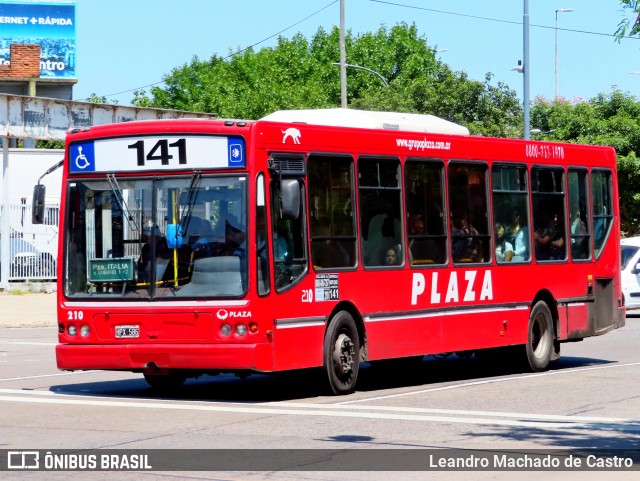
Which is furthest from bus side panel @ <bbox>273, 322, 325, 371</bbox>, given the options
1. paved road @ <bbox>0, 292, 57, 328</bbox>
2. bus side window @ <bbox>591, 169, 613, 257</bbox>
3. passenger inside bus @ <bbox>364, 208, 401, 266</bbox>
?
paved road @ <bbox>0, 292, 57, 328</bbox>

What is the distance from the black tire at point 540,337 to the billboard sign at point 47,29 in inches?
2639

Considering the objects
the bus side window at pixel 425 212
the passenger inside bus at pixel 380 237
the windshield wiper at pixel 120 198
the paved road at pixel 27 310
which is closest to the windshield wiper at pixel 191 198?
the windshield wiper at pixel 120 198

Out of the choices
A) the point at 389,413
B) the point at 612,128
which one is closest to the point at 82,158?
the point at 389,413

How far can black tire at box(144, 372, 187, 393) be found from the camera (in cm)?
1564

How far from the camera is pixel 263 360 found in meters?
13.9

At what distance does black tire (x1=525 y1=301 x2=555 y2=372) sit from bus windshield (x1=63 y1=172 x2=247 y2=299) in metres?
5.86

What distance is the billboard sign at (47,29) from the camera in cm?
8281

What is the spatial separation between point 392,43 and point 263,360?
8143 centimetres

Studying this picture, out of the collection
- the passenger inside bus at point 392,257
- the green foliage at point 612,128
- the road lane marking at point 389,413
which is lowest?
the road lane marking at point 389,413

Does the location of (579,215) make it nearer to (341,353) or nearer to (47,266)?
(341,353)

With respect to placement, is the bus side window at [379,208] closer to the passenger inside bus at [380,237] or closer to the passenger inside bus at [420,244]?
the passenger inside bus at [380,237]

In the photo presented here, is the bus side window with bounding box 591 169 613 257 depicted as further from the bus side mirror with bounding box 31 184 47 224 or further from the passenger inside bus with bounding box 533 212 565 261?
the bus side mirror with bounding box 31 184 47 224

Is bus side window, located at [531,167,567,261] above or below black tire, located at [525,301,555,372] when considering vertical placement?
above

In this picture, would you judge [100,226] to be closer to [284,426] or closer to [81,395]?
[81,395]
